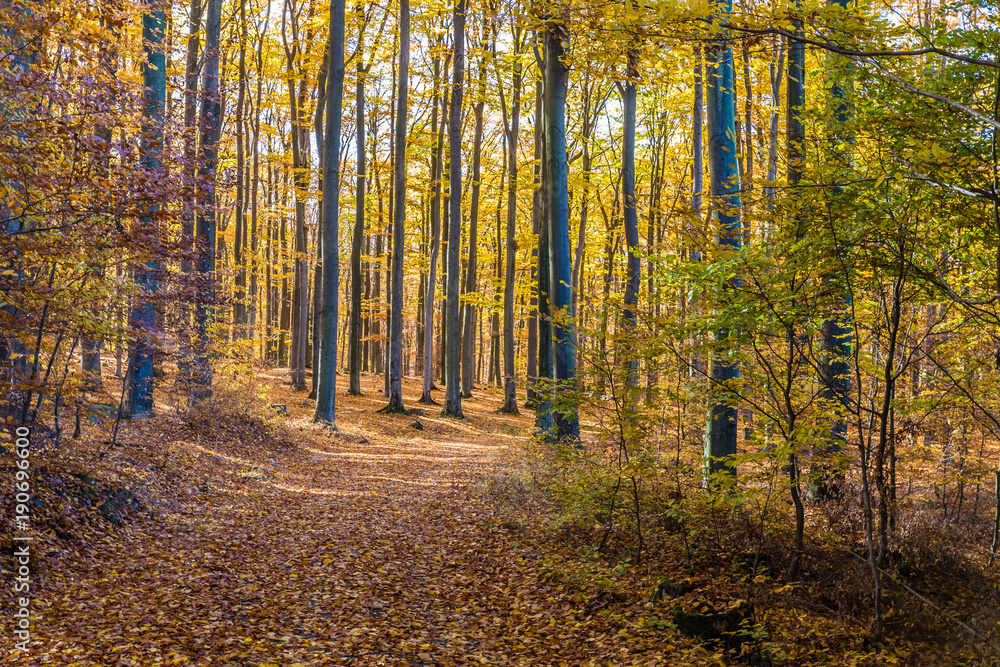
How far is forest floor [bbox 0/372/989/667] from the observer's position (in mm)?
4555

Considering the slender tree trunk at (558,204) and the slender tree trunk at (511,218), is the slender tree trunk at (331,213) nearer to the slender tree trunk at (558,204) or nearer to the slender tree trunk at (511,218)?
the slender tree trunk at (558,204)

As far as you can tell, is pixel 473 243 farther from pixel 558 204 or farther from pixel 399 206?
pixel 558 204

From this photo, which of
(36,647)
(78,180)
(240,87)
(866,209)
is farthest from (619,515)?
(240,87)

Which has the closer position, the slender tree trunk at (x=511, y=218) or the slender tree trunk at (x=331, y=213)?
the slender tree trunk at (x=331, y=213)

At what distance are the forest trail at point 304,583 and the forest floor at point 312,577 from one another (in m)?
0.02

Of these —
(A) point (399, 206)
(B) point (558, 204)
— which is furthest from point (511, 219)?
(B) point (558, 204)

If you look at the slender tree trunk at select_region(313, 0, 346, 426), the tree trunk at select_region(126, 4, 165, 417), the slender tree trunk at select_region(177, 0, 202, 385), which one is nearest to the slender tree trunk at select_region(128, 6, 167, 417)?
the tree trunk at select_region(126, 4, 165, 417)

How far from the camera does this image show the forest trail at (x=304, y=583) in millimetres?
→ 4609

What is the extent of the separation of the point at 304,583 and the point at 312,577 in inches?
6.4

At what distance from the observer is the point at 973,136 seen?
3.89 metres

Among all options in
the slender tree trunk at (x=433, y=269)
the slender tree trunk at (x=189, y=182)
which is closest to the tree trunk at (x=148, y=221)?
the slender tree trunk at (x=189, y=182)

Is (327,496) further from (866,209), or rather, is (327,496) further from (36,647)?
(866,209)

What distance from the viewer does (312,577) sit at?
6.07m

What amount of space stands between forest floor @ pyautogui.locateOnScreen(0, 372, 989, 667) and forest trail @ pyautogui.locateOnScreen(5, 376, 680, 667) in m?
0.02
